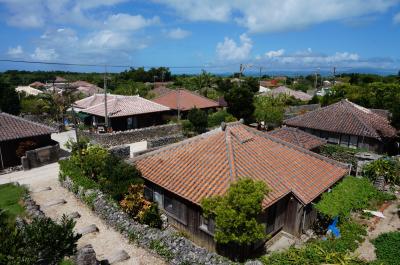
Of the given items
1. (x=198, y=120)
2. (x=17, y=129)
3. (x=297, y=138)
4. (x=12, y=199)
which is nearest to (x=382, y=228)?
(x=297, y=138)

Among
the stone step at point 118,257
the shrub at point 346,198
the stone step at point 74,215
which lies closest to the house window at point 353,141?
the shrub at point 346,198

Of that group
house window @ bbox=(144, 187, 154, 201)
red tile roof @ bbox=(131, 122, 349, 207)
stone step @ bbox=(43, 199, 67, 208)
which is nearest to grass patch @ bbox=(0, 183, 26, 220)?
stone step @ bbox=(43, 199, 67, 208)

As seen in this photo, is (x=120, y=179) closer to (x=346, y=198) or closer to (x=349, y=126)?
(x=346, y=198)

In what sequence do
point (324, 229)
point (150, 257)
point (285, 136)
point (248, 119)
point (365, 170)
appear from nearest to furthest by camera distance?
1. point (150, 257)
2. point (324, 229)
3. point (365, 170)
4. point (285, 136)
5. point (248, 119)

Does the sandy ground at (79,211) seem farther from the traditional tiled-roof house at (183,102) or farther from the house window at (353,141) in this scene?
the house window at (353,141)

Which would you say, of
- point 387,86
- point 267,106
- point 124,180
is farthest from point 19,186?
point 387,86

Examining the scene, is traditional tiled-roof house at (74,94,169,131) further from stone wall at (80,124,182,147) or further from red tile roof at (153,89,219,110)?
red tile roof at (153,89,219,110)

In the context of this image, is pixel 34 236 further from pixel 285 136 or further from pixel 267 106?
pixel 267 106
